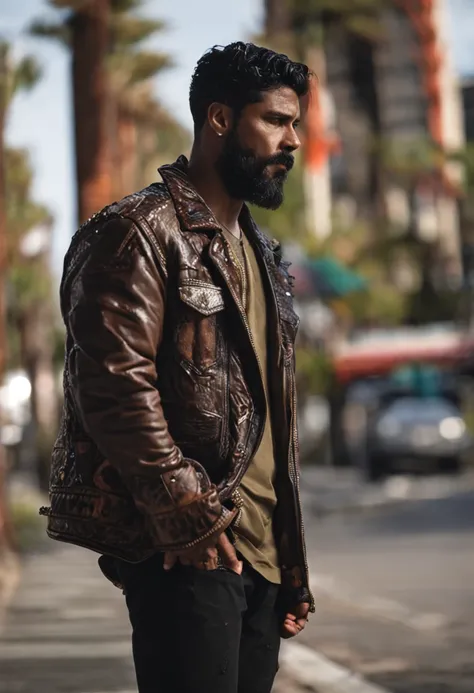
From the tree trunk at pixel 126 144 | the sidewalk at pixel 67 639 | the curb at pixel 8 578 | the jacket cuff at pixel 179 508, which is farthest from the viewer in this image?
the tree trunk at pixel 126 144

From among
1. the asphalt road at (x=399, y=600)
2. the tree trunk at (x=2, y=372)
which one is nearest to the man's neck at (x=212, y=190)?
the asphalt road at (x=399, y=600)

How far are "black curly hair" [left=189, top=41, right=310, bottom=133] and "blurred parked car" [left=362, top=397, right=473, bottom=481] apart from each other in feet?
99.5

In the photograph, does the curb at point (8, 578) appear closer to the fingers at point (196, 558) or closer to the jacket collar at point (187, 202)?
the jacket collar at point (187, 202)

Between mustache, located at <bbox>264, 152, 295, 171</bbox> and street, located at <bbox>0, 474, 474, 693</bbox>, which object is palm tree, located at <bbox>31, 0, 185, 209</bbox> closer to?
street, located at <bbox>0, 474, 474, 693</bbox>

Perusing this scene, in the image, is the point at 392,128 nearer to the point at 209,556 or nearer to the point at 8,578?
the point at 8,578

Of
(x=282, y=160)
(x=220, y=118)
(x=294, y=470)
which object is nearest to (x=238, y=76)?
(x=220, y=118)

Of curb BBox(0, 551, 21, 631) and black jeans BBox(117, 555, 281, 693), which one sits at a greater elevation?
black jeans BBox(117, 555, 281, 693)

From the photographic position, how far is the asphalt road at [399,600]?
9391 millimetres

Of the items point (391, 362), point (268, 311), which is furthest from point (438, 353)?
point (268, 311)

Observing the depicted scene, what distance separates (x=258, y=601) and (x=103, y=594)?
10214 mm

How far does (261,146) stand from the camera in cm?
391

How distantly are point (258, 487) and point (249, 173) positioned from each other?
2.18ft

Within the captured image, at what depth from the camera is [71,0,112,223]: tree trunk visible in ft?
63.7

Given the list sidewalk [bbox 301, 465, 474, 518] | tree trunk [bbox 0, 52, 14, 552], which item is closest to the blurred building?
sidewalk [bbox 301, 465, 474, 518]
